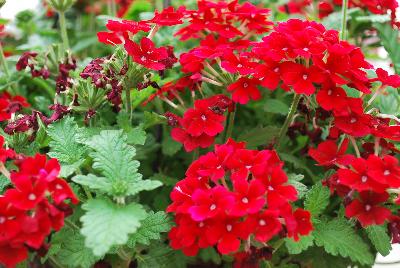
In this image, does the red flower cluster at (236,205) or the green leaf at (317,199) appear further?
the green leaf at (317,199)

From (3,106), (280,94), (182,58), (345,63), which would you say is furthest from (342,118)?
(3,106)

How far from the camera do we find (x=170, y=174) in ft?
4.18

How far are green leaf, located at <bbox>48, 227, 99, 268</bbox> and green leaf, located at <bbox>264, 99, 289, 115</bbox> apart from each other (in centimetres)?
48

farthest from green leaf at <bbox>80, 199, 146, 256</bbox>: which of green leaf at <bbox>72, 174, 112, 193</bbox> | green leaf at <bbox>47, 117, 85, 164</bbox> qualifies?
green leaf at <bbox>47, 117, 85, 164</bbox>

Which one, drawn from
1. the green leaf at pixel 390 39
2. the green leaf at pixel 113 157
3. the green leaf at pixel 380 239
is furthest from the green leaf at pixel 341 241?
the green leaf at pixel 390 39

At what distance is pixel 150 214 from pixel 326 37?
402mm

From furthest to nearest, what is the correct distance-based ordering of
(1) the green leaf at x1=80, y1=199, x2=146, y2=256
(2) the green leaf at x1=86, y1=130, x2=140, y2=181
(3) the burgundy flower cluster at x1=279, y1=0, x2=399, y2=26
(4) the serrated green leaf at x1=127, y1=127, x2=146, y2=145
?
(3) the burgundy flower cluster at x1=279, y1=0, x2=399, y2=26 → (4) the serrated green leaf at x1=127, y1=127, x2=146, y2=145 → (2) the green leaf at x1=86, y1=130, x2=140, y2=181 → (1) the green leaf at x1=80, y1=199, x2=146, y2=256

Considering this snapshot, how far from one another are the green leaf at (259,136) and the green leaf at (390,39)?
0.34 meters

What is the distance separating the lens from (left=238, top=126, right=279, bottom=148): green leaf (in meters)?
1.10

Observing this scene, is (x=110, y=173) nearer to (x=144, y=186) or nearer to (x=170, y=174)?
(x=144, y=186)

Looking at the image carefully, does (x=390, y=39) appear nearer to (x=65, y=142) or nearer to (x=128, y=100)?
(x=128, y=100)

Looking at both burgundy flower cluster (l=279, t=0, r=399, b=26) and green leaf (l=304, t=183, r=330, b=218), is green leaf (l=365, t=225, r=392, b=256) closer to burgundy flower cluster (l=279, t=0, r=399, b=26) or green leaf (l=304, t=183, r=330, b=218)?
green leaf (l=304, t=183, r=330, b=218)

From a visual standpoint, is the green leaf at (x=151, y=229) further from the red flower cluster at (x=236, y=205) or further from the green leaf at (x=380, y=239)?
the green leaf at (x=380, y=239)

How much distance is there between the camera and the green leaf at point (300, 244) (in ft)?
2.72
